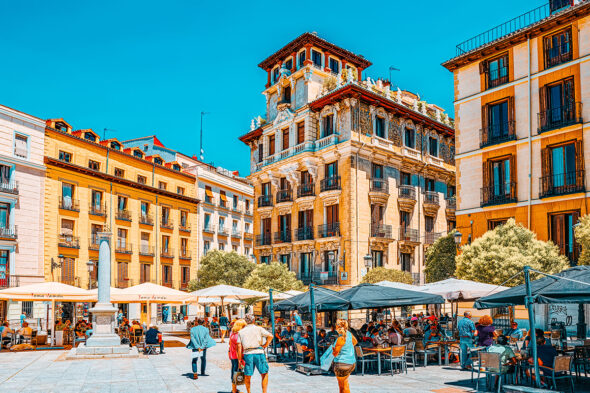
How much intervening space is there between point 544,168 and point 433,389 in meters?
17.2

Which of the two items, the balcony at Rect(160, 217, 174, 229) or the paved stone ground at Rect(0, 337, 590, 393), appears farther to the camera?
the balcony at Rect(160, 217, 174, 229)

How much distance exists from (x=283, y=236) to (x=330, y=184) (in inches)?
262

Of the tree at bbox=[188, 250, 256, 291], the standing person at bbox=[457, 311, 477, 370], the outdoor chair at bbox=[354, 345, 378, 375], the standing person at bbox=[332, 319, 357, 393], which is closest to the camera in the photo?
the standing person at bbox=[332, 319, 357, 393]

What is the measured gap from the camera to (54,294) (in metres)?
24.0

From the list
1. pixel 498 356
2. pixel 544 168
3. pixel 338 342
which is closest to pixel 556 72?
pixel 544 168

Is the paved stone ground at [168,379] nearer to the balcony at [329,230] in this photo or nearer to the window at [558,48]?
the window at [558,48]

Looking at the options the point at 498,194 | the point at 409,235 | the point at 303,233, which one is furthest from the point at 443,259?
the point at 303,233

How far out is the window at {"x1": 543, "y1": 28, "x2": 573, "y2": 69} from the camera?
87.2 ft

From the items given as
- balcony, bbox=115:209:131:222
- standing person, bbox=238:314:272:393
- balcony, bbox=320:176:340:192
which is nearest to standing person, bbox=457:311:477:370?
standing person, bbox=238:314:272:393

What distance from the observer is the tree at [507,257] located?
23.2 meters

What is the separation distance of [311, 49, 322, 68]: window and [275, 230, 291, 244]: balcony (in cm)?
1334

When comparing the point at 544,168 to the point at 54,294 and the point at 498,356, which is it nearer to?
the point at 498,356

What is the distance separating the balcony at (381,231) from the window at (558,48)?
1723 cm

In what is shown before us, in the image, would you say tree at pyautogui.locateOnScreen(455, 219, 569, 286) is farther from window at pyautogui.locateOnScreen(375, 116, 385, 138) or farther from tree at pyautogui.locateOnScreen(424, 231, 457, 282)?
window at pyautogui.locateOnScreen(375, 116, 385, 138)
